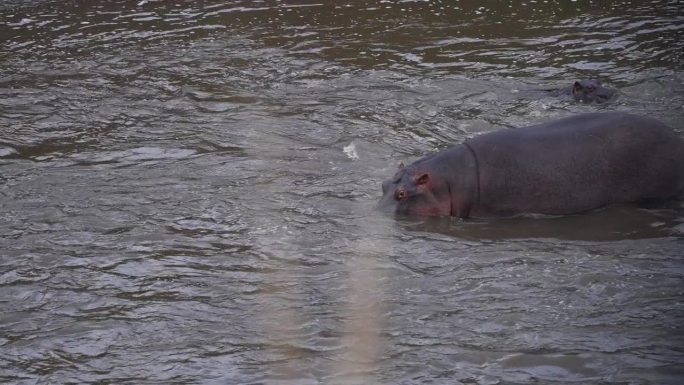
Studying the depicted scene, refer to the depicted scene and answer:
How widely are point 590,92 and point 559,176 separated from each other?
2385 millimetres

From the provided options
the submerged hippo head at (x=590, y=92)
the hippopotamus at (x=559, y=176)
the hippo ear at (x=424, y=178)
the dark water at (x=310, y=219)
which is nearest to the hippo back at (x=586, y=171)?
the hippopotamus at (x=559, y=176)

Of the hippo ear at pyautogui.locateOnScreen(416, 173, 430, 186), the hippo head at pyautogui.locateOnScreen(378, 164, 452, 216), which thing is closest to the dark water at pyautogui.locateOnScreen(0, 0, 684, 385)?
the hippo head at pyautogui.locateOnScreen(378, 164, 452, 216)

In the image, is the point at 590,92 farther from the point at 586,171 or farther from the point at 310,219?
the point at 310,219

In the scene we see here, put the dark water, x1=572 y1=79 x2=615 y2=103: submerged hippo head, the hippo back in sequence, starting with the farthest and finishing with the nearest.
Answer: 1. x1=572 y1=79 x2=615 y2=103: submerged hippo head
2. the hippo back
3. the dark water

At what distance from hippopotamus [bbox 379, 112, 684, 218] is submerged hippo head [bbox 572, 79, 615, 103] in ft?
6.62

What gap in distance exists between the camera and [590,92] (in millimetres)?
8867

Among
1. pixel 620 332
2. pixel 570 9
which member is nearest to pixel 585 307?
pixel 620 332

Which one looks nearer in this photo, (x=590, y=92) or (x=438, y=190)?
(x=438, y=190)

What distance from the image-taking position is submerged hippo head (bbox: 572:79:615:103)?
8820 millimetres

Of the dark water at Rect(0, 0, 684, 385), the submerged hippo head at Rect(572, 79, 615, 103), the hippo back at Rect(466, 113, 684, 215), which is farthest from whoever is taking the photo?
the submerged hippo head at Rect(572, 79, 615, 103)

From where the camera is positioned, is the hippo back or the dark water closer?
the dark water

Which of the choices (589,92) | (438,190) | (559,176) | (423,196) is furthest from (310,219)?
(589,92)

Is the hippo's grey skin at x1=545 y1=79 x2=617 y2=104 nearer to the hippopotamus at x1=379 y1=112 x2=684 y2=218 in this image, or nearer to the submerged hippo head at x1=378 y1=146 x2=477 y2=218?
the hippopotamus at x1=379 y1=112 x2=684 y2=218

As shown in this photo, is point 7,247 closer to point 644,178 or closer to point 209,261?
point 209,261
